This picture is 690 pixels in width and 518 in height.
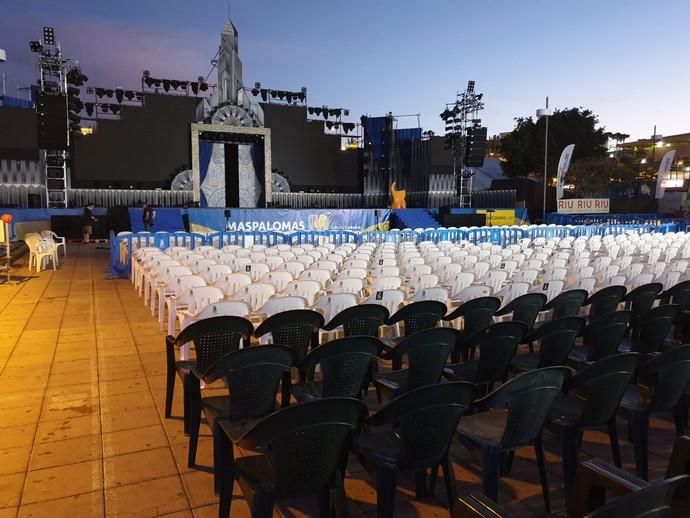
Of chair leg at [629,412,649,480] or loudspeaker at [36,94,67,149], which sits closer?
Answer: chair leg at [629,412,649,480]

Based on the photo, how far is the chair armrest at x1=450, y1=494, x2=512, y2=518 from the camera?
1581 millimetres

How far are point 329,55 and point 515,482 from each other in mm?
52229

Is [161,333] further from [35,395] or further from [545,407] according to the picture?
[545,407]

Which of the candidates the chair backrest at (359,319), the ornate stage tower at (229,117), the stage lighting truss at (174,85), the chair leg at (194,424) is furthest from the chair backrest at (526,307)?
the stage lighting truss at (174,85)

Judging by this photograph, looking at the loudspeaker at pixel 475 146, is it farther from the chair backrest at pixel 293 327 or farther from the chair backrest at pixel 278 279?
the chair backrest at pixel 293 327

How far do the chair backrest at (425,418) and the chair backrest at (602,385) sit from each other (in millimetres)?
771

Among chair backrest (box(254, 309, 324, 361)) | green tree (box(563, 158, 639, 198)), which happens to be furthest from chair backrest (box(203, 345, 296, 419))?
green tree (box(563, 158, 639, 198))

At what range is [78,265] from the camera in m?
13.6

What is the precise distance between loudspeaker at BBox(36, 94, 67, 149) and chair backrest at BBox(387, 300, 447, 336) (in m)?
15.8

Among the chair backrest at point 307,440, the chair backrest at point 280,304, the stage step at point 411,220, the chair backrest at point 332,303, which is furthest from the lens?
the stage step at point 411,220

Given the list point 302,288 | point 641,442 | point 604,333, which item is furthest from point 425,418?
point 302,288

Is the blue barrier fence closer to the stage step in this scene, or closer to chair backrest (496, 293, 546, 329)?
the stage step

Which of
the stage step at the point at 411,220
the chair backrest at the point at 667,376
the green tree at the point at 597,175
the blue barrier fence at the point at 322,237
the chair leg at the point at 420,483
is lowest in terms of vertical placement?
the chair leg at the point at 420,483

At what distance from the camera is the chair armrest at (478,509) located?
1.58 meters
